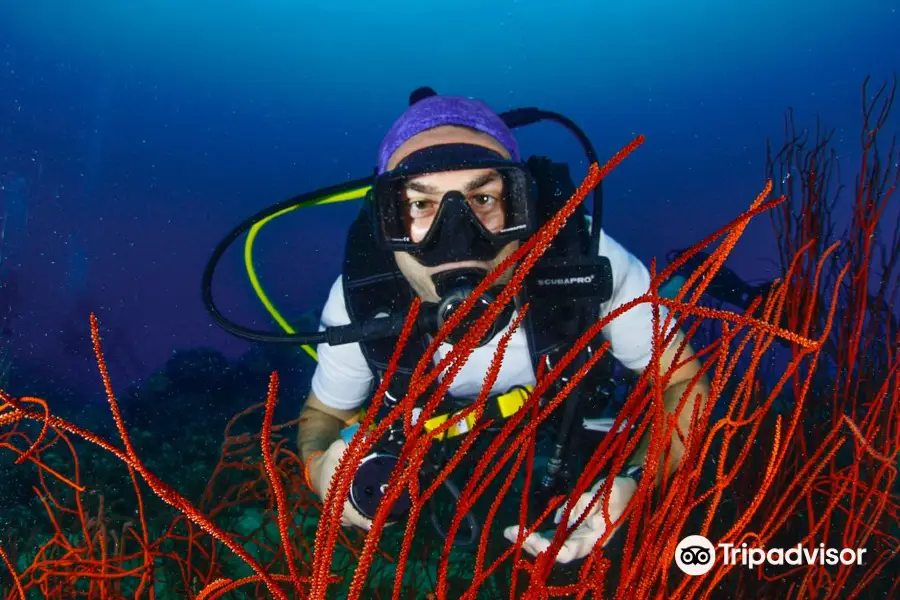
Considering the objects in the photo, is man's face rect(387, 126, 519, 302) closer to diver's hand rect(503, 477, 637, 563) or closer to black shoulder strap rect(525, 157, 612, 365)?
black shoulder strap rect(525, 157, 612, 365)

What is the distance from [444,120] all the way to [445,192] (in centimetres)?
45

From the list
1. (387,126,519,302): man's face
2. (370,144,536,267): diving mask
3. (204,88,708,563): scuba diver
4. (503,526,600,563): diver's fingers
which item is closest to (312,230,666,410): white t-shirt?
(204,88,708,563): scuba diver

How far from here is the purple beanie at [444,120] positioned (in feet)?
8.71

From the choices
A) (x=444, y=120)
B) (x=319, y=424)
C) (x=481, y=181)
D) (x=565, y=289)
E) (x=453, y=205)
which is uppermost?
(x=444, y=120)

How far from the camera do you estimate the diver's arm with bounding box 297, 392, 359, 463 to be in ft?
9.70

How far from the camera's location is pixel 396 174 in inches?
96.0

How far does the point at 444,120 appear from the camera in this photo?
265 centimetres

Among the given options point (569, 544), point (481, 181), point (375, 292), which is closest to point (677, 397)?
point (569, 544)

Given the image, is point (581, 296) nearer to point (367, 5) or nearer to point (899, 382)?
point (899, 382)

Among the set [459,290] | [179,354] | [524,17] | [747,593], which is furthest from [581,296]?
[524,17]

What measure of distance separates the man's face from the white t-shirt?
18.3 inches

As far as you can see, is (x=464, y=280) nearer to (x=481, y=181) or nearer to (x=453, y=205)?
(x=453, y=205)

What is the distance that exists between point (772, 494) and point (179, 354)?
9.53 m

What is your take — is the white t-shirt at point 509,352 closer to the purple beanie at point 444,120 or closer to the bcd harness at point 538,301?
the bcd harness at point 538,301
